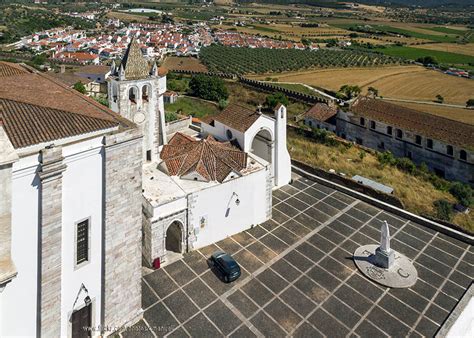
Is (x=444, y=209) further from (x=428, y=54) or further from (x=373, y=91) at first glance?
(x=428, y=54)

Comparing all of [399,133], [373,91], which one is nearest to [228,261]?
[399,133]

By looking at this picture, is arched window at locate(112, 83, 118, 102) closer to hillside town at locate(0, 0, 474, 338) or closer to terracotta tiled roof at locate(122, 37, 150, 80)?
hillside town at locate(0, 0, 474, 338)

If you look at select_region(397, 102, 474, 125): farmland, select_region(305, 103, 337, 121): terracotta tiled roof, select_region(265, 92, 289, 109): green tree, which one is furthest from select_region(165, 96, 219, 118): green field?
select_region(397, 102, 474, 125): farmland

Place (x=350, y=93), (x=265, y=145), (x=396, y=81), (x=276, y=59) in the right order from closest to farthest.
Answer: (x=265, y=145) < (x=350, y=93) < (x=396, y=81) < (x=276, y=59)

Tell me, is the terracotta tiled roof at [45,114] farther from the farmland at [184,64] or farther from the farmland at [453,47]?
the farmland at [453,47]

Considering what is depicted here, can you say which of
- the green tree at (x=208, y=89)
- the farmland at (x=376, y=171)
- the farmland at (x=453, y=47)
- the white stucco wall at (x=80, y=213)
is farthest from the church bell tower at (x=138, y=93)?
the farmland at (x=453, y=47)

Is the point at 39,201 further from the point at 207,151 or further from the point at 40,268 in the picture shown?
the point at 207,151

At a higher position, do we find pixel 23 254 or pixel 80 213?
pixel 80 213
